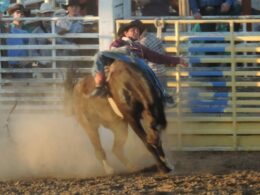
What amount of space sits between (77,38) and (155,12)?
172 centimetres

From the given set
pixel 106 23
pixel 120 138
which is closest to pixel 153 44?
pixel 106 23

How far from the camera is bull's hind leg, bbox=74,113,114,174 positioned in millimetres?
9188

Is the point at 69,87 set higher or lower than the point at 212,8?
lower

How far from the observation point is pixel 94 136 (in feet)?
30.2

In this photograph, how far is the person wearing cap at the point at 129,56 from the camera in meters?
8.47

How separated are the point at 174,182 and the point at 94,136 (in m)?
1.47

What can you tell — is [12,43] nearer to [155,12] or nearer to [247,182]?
[155,12]

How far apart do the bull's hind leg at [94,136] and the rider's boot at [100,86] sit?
0.60 m

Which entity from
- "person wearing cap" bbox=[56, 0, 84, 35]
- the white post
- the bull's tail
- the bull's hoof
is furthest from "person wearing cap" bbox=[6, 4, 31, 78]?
the bull's hoof

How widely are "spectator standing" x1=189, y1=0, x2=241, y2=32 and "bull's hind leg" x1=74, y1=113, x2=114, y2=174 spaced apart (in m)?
2.70

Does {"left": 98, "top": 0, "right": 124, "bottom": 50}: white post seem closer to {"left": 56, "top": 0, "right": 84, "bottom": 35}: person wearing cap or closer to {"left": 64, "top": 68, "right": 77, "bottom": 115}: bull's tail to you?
{"left": 56, "top": 0, "right": 84, "bottom": 35}: person wearing cap

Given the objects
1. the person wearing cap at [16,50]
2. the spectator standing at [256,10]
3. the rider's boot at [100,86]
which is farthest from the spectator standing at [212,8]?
the rider's boot at [100,86]

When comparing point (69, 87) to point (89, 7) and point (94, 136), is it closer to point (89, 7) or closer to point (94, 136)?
point (94, 136)

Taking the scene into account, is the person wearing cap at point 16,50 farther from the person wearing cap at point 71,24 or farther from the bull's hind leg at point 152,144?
the bull's hind leg at point 152,144
